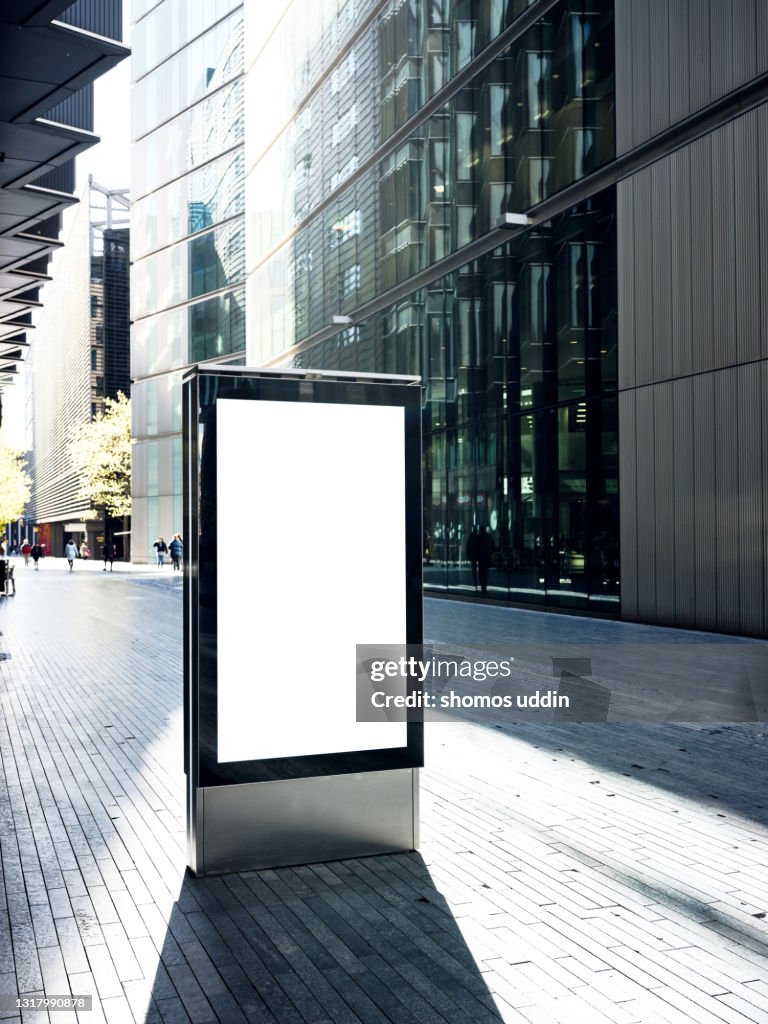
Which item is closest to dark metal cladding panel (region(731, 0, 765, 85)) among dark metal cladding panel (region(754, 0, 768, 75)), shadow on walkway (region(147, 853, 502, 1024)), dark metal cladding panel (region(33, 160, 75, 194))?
dark metal cladding panel (region(754, 0, 768, 75))

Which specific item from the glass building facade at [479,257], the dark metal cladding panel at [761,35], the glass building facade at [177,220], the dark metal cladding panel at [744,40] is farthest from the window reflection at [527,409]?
the glass building facade at [177,220]

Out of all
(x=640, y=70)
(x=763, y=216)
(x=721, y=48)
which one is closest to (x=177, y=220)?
(x=640, y=70)

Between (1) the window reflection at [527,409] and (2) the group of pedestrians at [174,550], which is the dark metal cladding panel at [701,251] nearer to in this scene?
(1) the window reflection at [527,409]

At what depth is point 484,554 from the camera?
23.2 meters

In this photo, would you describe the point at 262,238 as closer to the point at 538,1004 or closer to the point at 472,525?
the point at 472,525

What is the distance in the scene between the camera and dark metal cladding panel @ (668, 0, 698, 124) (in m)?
16.1

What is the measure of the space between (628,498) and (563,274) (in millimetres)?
5242

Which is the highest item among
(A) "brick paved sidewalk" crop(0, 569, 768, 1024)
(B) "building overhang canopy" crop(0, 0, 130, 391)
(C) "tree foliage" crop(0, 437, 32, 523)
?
(B) "building overhang canopy" crop(0, 0, 130, 391)

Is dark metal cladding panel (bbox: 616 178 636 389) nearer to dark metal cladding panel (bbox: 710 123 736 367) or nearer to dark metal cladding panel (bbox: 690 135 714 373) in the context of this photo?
dark metal cladding panel (bbox: 690 135 714 373)

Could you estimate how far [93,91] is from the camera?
1608cm

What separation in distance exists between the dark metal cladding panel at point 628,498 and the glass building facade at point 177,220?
95.6 feet

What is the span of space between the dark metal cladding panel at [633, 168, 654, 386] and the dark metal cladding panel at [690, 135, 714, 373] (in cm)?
113

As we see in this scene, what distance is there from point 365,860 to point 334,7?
31233mm

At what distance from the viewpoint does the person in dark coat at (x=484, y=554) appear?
23000 mm
